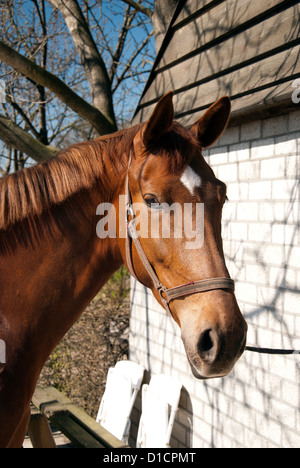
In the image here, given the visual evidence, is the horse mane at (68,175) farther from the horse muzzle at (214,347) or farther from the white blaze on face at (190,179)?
the horse muzzle at (214,347)

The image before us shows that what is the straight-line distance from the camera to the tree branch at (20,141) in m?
4.64

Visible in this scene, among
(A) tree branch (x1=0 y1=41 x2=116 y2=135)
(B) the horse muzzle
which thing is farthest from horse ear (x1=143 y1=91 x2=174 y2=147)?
(A) tree branch (x1=0 y1=41 x2=116 y2=135)

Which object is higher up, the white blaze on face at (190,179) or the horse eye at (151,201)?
the white blaze on face at (190,179)

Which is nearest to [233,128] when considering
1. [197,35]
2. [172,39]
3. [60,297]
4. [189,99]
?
[189,99]

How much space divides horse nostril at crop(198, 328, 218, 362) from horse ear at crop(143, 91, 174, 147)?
0.82 metres

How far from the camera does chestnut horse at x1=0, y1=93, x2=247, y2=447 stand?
4.75 ft

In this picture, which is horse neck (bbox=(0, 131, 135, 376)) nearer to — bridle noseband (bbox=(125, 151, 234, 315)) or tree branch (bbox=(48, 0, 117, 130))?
bridle noseband (bbox=(125, 151, 234, 315))

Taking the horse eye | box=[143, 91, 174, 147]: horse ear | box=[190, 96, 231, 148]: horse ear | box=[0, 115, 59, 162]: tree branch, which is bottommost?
the horse eye

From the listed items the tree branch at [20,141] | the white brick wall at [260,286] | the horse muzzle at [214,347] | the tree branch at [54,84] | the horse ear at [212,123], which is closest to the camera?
the horse muzzle at [214,347]

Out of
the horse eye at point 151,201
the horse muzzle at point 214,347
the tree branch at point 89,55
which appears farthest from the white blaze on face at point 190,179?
Result: the tree branch at point 89,55

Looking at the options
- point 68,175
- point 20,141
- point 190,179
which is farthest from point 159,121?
point 20,141

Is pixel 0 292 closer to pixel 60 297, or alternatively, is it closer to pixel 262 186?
pixel 60 297

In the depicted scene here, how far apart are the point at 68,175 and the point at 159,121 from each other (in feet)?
1.53

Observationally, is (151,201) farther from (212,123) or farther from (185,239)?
(212,123)
